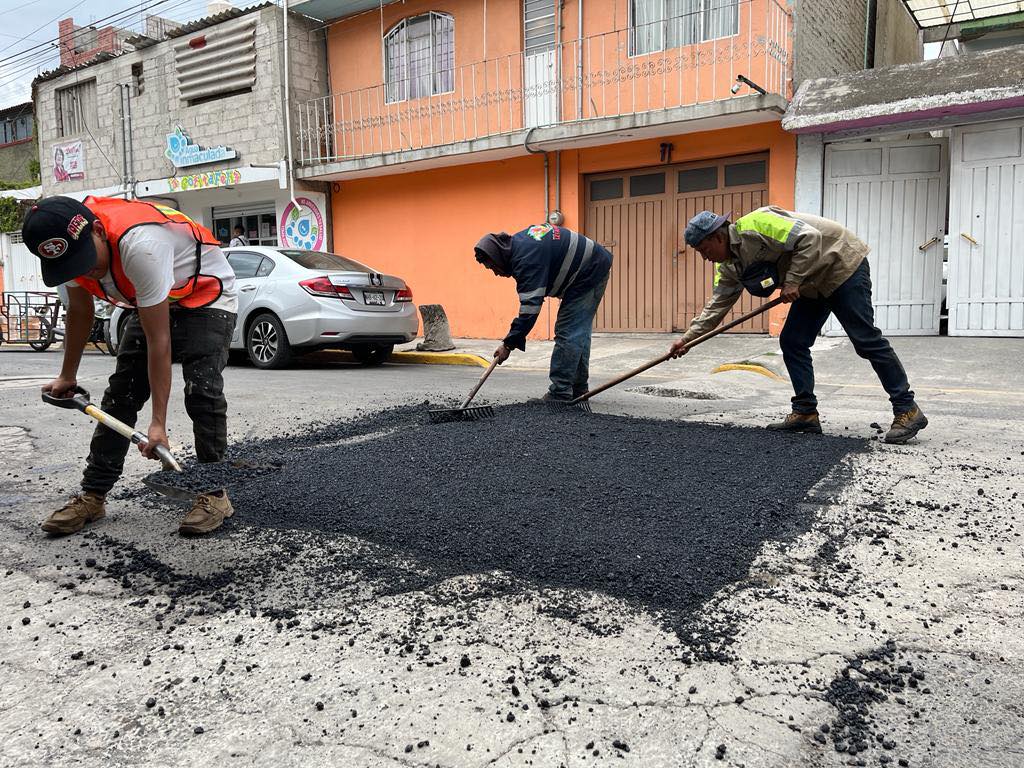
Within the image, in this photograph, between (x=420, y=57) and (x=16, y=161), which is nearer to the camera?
(x=420, y=57)

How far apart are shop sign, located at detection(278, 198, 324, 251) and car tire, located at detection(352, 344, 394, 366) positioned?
5.53 metres

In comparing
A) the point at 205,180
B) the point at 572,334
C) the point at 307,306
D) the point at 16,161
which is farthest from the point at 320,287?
the point at 16,161

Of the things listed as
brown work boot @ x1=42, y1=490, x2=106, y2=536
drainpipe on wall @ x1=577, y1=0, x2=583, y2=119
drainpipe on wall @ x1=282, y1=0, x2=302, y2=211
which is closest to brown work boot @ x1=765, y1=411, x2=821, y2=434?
brown work boot @ x1=42, y1=490, x2=106, y2=536

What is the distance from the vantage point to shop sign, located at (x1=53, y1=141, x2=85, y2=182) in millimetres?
18453

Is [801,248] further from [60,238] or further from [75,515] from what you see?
[75,515]

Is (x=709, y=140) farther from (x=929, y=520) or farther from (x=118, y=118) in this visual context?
(x=118, y=118)

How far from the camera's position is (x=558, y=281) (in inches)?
233

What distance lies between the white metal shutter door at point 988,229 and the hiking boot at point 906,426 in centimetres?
608

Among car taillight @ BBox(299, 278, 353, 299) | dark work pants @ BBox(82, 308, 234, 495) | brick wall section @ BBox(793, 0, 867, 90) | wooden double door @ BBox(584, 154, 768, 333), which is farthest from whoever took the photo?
wooden double door @ BBox(584, 154, 768, 333)

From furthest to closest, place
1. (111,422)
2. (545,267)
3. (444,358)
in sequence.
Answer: (444,358), (545,267), (111,422)

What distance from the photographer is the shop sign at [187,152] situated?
1557 centimetres

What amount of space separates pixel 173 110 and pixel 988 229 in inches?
590

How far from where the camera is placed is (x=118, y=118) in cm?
1748

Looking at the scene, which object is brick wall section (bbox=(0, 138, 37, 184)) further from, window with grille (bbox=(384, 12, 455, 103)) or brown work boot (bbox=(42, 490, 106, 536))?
brown work boot (bbox=(42, 490, 106, 536))
